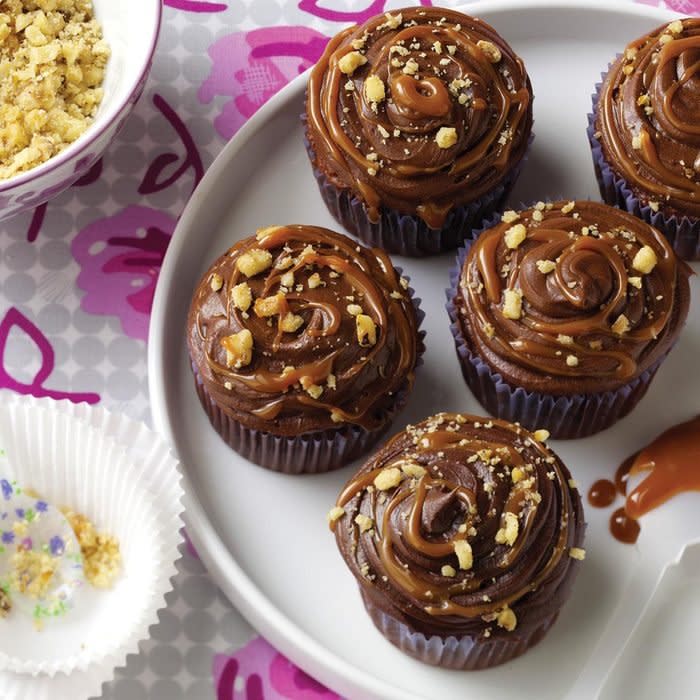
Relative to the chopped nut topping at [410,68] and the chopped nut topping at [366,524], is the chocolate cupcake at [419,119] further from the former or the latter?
the chopped nut topping at [366,524]

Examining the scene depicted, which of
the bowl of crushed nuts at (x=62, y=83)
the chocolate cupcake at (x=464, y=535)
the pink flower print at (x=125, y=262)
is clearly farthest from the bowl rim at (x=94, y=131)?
the chocolate cupcake at (x=464, y=535)

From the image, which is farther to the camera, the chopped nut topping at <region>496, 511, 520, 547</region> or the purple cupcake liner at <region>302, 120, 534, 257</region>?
the purple cupcake liner at <region>302, 120, 534, 257</region>

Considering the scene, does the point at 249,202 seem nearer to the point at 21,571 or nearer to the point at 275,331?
the point at 275,331

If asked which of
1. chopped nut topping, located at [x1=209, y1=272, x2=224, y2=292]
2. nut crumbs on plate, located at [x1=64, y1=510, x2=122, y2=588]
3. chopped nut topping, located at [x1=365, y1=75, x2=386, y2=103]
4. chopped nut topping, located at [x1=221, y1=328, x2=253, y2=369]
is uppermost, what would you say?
chopped nut topping, located at [x1=365, y1=75, x2=386, y2=103]

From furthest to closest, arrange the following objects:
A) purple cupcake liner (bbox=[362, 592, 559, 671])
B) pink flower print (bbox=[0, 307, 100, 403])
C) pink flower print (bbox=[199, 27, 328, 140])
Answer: pink flower print (bbox=[199, 27, 328, 140]) < pink flower print (bbox=[0, 307, 100, 403]) < purple cupcake liner (bbox=[362, 592, 559, 671])

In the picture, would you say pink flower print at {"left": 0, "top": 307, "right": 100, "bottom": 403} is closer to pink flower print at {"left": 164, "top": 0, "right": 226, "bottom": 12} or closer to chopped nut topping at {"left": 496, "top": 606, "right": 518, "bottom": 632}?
pink flower print at {"left": 164, "top": 0, "right": 226, "bottom": 12}

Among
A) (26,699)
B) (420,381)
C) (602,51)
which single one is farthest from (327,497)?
(602,51)

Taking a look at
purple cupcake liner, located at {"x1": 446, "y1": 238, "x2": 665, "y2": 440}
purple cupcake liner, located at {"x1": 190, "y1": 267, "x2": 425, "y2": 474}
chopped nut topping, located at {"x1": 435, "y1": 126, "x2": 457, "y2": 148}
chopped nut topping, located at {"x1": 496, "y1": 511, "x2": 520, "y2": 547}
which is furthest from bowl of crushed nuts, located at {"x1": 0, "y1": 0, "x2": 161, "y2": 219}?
chopped nut topping, located at {"x1": 496, "y1": 511, "x2": 520, "y2": 547}

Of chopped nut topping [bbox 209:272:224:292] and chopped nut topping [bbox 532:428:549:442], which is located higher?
chopped nut topping [bbox 209:272:224:292]
